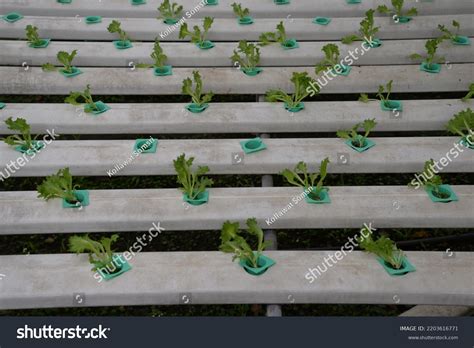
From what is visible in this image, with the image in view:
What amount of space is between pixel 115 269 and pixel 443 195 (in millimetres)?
2032

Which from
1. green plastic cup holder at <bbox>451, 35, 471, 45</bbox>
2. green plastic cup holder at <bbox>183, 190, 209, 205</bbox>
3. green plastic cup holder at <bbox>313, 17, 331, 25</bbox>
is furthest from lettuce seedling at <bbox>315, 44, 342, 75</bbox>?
green plastic cup holder at <bbox>183, 190, 209, 205</bbox>

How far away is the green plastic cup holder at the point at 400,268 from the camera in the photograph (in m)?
2.39

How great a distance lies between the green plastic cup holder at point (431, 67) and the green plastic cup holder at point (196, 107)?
190 cm

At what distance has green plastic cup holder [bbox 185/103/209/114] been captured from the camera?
3426 millimetres

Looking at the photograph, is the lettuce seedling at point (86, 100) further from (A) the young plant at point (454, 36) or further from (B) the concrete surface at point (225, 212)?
(A) the young plant at point (454, 36)

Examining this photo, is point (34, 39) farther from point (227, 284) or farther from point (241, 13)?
point (227, 284)

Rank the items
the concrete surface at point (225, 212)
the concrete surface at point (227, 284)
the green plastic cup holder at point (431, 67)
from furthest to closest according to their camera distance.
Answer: the green plastic cup holder at point (431, 67), the concrete surface at point (225, 212), the concrete surface at point (227, 284)

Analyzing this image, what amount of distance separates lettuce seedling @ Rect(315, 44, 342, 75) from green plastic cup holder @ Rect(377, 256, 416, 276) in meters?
1.80

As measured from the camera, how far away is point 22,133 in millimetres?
3121

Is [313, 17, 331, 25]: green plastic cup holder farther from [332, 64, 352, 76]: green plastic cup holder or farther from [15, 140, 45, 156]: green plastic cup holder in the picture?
[15, 140, 45, 156]: green plastic cup holder

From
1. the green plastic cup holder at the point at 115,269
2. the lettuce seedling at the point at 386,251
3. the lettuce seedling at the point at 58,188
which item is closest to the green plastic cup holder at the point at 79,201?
the lettuce seedling at the point at 58,188

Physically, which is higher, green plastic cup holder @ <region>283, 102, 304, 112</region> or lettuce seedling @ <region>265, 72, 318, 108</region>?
lettuce seedling @ <region>265, 72, 318, 108</region>

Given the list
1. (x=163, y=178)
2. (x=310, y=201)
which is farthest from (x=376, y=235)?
(x=163, y=178)

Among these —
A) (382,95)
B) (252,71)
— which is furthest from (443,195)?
(252,71)
